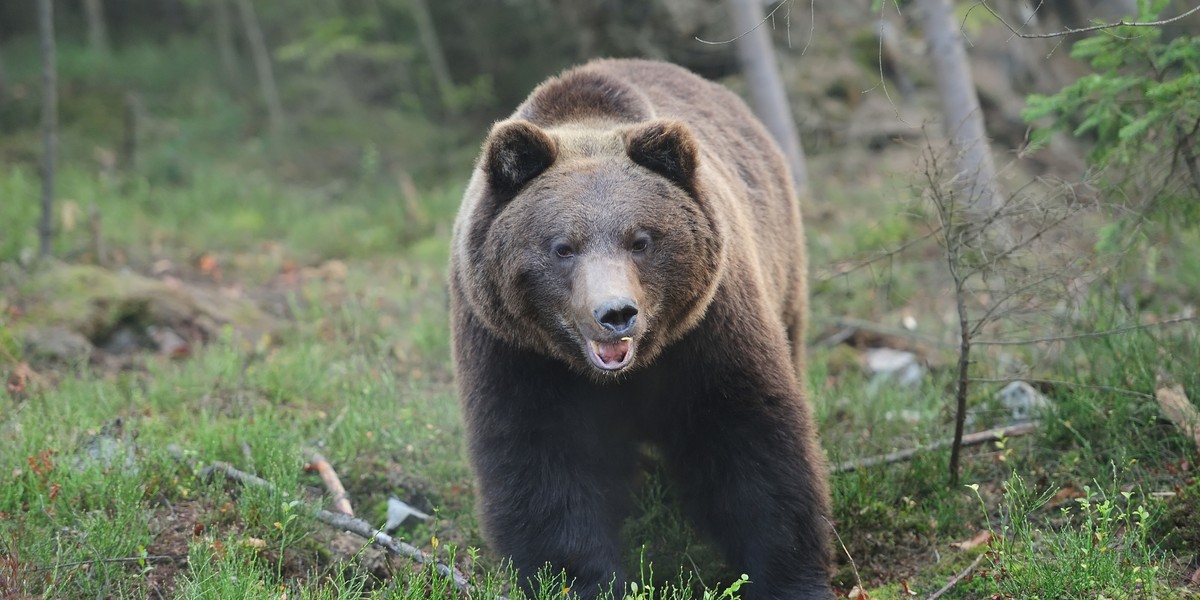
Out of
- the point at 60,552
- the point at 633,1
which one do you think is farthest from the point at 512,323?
the point at 633,1

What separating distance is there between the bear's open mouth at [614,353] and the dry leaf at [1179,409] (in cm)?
282

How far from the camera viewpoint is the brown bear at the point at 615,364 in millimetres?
4348

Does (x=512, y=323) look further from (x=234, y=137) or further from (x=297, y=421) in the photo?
(x=234, y=137)

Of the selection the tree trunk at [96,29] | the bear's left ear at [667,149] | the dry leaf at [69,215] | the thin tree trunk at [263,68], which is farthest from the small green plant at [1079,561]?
the tree trunk at [96,29]

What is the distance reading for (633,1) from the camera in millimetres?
14641

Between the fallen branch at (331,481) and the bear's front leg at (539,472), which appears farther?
the fallen branch at (331,481)

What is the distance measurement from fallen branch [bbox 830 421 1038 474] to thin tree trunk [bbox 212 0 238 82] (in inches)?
640

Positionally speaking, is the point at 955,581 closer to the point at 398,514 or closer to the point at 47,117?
the point at 398,514

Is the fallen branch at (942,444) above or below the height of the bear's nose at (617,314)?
below

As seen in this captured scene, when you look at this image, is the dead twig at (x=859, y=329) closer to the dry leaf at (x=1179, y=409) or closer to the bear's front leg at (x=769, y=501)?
the dry leaf at (x=1179, y=409)

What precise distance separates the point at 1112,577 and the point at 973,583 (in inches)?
23.8

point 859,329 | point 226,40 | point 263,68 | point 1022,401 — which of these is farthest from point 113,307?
point 226,40

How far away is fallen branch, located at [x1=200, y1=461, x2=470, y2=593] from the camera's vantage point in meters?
4.49

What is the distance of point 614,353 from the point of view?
4.12 meters
